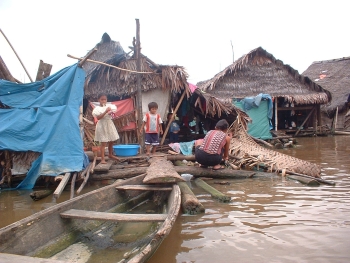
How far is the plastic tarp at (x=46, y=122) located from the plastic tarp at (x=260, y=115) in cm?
970

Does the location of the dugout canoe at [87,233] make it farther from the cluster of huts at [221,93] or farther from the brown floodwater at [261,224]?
the cluster of huts at [221,93]

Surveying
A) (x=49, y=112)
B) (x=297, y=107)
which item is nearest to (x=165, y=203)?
(x=49, y=112)

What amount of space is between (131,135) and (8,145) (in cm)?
402

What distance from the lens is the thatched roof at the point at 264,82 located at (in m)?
15.4

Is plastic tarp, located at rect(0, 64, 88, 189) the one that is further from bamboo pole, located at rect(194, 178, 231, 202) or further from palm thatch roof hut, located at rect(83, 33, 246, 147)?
palm thatch roof hut, located at rect(83, 33, 246, 147)

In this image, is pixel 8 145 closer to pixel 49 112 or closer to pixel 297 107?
pixel 49 112

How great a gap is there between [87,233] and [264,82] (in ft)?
47.8

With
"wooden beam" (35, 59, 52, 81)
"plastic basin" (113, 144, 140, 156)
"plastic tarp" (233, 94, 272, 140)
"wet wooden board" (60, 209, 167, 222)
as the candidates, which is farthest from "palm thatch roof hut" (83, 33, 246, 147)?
"wet wooden board" (60, 209, 167, 222)

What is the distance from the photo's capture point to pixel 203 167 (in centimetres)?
647

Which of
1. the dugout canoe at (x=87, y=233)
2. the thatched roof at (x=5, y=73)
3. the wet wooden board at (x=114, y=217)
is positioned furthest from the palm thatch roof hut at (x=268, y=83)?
the wet wooden board at (x=114, y=217)

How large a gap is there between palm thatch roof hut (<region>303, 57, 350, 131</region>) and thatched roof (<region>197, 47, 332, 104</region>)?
3.10 meters

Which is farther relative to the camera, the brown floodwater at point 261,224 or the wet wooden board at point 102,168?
the wet wooden board at point 102,168

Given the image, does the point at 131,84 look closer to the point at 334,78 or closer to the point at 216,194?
the point at 216,194

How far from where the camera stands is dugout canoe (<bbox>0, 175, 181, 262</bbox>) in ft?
8.64
